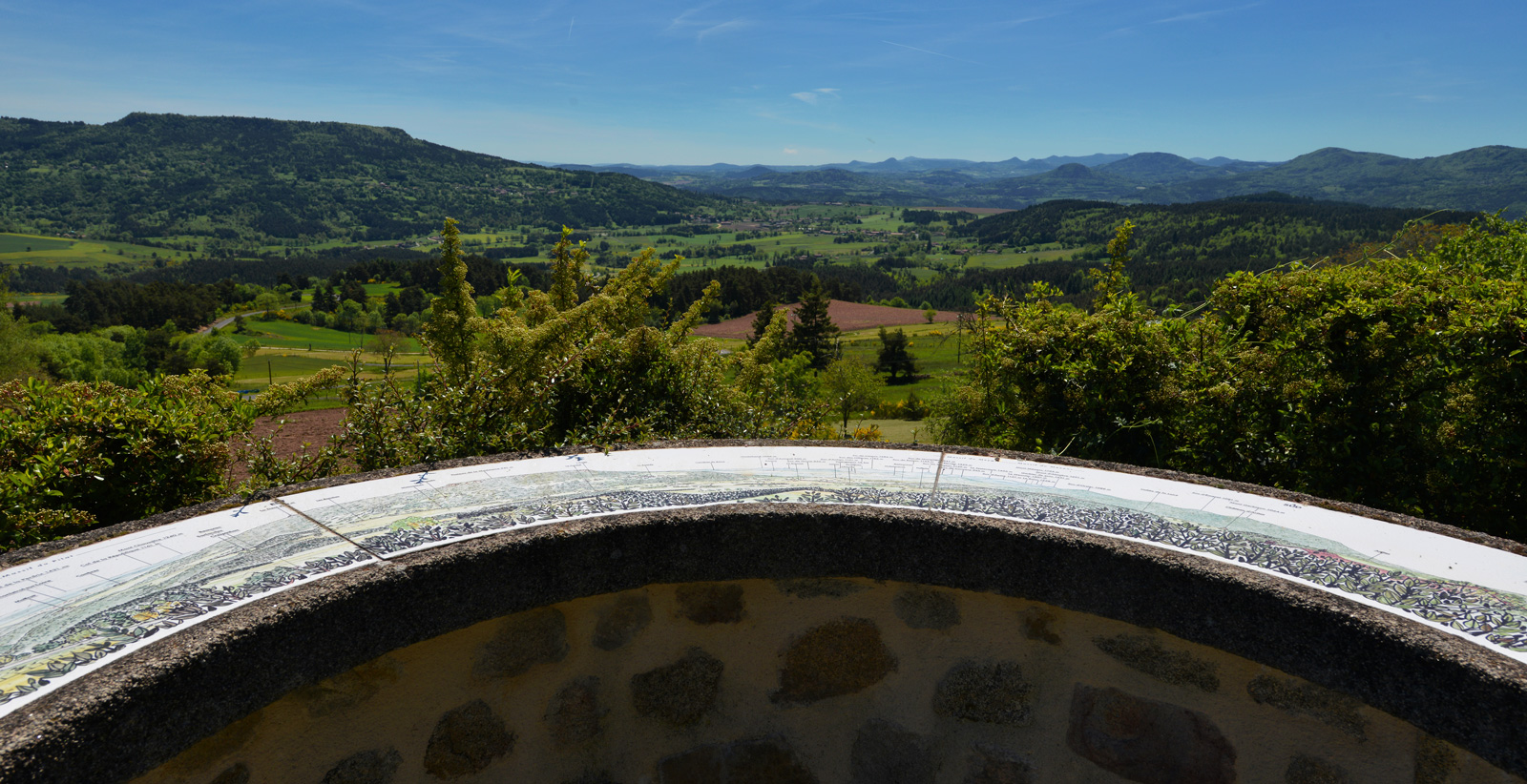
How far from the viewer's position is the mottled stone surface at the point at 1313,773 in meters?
2.61

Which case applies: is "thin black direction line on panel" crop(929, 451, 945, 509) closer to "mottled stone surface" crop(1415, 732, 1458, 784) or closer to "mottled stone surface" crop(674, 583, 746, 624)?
"mottled stone surface" crop(674, 583, 746, 624)

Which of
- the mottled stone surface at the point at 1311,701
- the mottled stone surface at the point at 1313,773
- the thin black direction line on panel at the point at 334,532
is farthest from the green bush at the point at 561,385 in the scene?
the mottled stone surface at the point at 1313,773

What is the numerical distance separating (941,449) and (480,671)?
9.19 feet

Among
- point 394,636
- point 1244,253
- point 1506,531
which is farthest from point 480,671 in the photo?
point 1244,253

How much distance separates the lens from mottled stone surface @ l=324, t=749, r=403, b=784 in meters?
2.66

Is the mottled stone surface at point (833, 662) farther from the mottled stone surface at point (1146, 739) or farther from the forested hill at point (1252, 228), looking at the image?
the forested hill at point (1252, 228)

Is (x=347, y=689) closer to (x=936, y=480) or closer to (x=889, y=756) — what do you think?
(x=889, y=756)

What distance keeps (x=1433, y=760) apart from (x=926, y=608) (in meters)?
1.69

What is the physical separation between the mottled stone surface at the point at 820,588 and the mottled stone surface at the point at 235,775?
1.96 metres

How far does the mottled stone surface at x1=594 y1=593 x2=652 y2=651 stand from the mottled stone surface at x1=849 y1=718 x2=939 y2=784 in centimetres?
101

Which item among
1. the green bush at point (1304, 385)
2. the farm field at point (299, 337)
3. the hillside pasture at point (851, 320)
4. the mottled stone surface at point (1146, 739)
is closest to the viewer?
the mottled stone surface at point (1146, 739)

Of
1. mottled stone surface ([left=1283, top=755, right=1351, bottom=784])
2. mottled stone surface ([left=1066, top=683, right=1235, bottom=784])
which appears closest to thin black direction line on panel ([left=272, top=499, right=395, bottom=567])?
mottled stone surface ([left=1066, top=683, right=1235, bottom=784])

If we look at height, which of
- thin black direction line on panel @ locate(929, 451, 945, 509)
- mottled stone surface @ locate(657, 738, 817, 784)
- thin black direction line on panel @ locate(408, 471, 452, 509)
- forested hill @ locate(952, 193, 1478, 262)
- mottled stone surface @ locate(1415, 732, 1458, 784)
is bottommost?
forested hill @ locate(952, 193, 1478, 262)

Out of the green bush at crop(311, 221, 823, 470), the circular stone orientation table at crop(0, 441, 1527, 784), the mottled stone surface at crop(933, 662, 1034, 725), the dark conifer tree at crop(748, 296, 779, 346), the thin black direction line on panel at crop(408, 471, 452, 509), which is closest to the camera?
the circular stone orientation table at crop(0, 441, 1527, 784)
